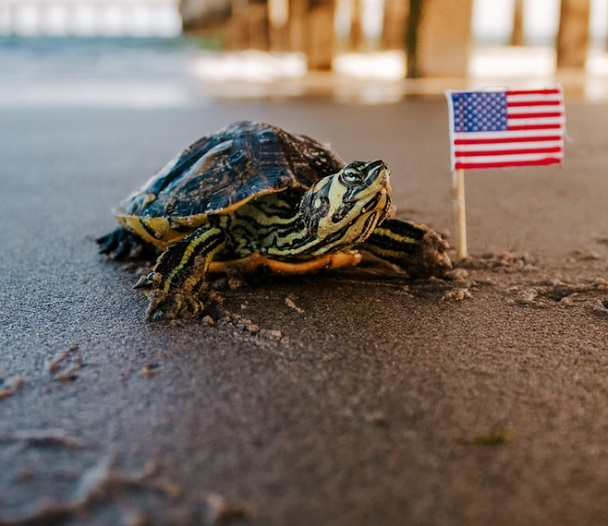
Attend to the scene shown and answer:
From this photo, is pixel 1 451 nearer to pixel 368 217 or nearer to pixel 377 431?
pixel 377 431

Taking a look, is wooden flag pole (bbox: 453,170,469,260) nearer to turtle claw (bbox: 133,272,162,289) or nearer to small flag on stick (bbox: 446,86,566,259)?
small flag on stick (bbox: 446,86,566,259)

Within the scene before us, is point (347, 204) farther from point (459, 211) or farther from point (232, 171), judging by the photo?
point (459, 211)

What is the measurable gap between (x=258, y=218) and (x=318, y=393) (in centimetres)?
105

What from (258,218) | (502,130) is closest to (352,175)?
(258,218)

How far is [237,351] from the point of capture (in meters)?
2.15

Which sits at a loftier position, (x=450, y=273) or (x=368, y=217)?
(x=368, y=217)

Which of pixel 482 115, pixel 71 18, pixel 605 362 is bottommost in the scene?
pixel 605 362

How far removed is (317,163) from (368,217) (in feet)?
1.78

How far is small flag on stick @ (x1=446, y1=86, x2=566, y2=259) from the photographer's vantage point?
9.71ft

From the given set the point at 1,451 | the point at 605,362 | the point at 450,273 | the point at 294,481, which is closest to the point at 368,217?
the point at 450,273

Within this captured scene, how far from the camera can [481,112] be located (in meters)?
2.97

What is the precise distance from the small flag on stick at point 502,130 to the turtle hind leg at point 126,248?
4.47 feet

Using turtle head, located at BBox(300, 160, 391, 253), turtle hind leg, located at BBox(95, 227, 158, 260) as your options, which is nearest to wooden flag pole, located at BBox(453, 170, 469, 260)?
turtle head, located at BBox(300, 160, 391, 253)

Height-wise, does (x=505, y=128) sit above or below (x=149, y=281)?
above
